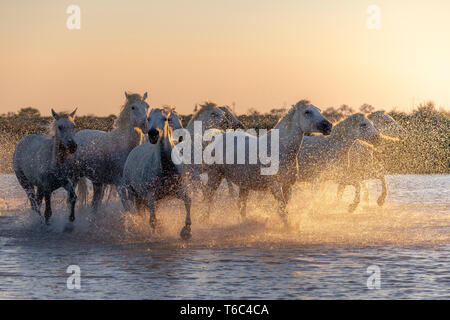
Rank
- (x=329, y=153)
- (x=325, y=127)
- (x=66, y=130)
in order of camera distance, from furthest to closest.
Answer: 1. (x=329, y=153)
2. (x=66, y=130)
3. (x=325, y=127)

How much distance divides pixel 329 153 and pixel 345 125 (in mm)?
702

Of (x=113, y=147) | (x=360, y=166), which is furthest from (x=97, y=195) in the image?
(x=360, y=166)

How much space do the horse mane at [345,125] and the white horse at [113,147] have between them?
3880mm

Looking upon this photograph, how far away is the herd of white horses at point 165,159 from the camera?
11.0 meters

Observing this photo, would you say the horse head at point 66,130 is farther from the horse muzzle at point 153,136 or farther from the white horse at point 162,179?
the horse muzzle at point 153,136

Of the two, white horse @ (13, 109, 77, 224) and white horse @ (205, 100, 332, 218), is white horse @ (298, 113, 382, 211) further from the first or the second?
white horse @ (13, 109, 77, 224)

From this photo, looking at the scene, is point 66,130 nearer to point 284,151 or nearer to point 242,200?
point 242,200

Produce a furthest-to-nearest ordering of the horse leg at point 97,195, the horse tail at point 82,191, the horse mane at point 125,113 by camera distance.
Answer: the horse tail at point 82,191 → the horse leg at point 97,195 → the horse mane at point 125,113

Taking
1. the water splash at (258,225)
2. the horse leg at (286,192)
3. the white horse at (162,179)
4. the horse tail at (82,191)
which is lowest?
the water splash at (258,225)

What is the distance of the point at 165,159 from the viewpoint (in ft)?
35.9

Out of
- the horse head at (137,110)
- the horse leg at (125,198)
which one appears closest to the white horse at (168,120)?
the horse leg at (125,198)

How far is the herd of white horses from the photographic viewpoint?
11031 mm

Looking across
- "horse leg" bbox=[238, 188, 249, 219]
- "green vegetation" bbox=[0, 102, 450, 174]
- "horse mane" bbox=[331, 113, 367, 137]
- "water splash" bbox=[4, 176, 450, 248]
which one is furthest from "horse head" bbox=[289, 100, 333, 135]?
"green vegetation" bbox=[0, 102, 450, 174]

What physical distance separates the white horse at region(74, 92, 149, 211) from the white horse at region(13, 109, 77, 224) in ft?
1.85
